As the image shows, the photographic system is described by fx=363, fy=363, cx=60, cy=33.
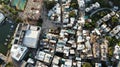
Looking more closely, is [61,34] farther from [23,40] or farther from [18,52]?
[18,52]

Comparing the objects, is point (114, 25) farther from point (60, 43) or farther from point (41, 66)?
point (41, 66)

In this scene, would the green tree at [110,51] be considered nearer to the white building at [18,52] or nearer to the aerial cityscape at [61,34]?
the aerial cityscape at [61,34]

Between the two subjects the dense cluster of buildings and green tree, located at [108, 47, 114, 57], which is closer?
green tree, located at [108, 47, 114, 57]

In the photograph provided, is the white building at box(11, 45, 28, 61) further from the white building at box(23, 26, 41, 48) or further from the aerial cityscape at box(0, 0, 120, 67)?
the white building at box(23, 26, 41, 48)

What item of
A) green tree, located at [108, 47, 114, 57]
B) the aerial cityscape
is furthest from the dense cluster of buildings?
green tree, located at [108, 47, 114, 57]

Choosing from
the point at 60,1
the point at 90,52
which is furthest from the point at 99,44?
the point at 60,1

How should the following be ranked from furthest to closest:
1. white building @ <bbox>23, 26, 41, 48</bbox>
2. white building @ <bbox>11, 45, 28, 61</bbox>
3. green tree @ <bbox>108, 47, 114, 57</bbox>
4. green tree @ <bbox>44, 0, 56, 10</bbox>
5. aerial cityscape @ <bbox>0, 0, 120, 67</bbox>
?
green tree @ <bbox>44, 0, 56, 10</bbox>
white building @ <bbox>23, 26, 41, 48</bbox>
white building @ <bbox>11, 45, 28, 61</bbox>
aerial cityscape @ <bbox>0, 0, 120, 67</bbox>
green tree @ <bbox>108, 47, 114, 57</bbox>

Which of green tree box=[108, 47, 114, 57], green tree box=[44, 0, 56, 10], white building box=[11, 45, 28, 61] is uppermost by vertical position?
green tree box=[44, 0, 56, 10]

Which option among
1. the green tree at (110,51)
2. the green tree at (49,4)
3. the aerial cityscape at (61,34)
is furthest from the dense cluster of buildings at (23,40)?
the green tree at (110,51)
